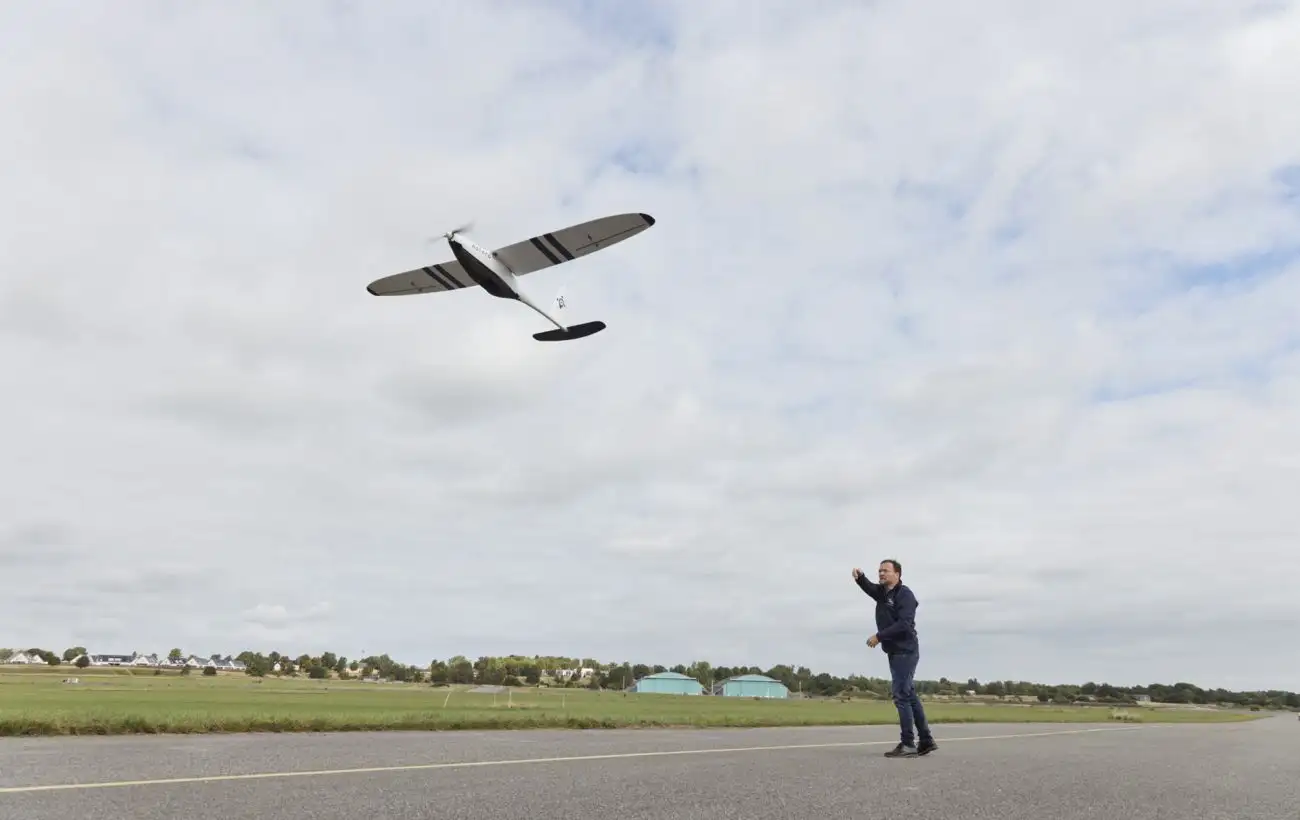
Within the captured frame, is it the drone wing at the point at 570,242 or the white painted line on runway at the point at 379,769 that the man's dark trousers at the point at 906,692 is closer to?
the white painted line on runway at the point at 379,769

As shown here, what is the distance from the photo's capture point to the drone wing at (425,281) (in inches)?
1308

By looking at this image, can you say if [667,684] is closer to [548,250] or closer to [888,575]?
[548,250]

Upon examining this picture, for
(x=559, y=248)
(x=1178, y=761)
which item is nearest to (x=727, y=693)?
(x=559, y=248)

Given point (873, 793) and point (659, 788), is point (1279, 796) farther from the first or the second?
point (659, 788)

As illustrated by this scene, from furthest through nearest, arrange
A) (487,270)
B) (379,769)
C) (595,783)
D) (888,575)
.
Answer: (487,270) < (888,575) < (379,769) < (595,783)

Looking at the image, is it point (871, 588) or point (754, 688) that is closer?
point (871, 588)

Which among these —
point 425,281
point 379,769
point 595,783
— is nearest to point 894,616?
point 595,783

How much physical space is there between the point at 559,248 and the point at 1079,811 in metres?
26.6

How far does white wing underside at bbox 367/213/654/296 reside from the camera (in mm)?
29109

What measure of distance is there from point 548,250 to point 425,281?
6488 millimetres

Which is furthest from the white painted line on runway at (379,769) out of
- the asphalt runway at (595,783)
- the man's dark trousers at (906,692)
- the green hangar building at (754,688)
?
the green hangar building at (754,688)

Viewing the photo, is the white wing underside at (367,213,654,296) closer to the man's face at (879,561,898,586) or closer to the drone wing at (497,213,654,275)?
the drone wing at (497,213,654,275)

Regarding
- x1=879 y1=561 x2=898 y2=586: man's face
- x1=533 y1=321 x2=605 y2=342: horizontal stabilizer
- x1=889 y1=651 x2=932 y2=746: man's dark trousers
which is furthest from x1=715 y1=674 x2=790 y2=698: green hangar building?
x1=879 y1=561 x2=898 y2=586: man's face

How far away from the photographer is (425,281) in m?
34.2
